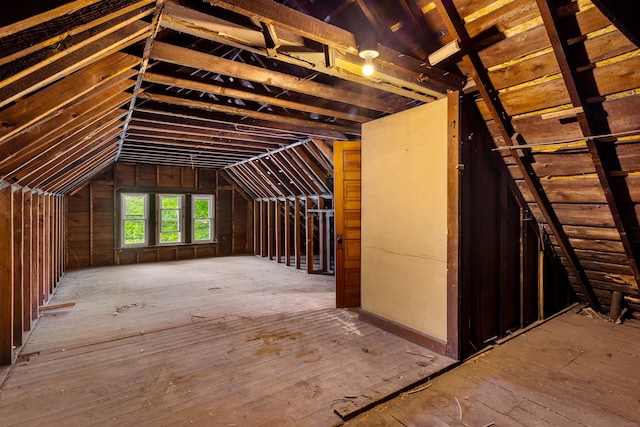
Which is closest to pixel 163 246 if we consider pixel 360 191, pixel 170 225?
pixel 170 225

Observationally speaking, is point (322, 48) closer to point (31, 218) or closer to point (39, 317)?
point (31, 218)

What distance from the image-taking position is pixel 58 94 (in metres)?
1.88

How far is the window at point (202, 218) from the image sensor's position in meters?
8.53

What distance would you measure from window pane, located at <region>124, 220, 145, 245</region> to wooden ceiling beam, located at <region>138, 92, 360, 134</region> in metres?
5.29

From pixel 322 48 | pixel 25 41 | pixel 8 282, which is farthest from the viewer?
pixel 8 282

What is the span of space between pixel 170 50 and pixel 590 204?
11.8ft

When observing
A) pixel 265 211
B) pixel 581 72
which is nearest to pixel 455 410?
pixel 581 72

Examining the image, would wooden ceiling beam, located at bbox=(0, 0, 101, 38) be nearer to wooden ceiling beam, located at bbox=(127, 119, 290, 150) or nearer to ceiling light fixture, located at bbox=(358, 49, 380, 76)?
ceiling light fixture, located at bbox=(358, 49, 380, 76)

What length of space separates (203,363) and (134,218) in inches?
247

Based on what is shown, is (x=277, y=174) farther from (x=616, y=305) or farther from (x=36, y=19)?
(x=36, y=19)

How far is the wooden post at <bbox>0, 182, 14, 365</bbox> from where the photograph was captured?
265cm

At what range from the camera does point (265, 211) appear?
846 centimetres

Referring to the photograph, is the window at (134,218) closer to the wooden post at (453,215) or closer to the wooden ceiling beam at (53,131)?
the wooden ceiling beam at (53,131)

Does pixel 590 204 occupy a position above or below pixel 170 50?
below
